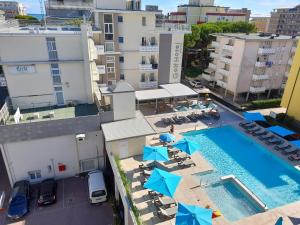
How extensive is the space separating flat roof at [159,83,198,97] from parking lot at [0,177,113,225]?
1906cm

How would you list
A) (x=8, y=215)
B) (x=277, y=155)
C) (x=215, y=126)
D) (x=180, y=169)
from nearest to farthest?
(x=8, y=215), (x=180, y=169), (x=277, y=155), (x=215, y=126)

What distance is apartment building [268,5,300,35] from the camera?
100 m

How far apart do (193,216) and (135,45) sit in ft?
87.8

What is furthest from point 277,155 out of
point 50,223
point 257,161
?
point 50,223

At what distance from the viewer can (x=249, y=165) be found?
2312cm

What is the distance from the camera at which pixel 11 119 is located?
21.1 m

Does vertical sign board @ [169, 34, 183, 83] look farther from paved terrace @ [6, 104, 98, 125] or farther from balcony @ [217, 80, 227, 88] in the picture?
paved terrace @ [6, 104, 98, 125]

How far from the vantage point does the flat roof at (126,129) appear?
20266 millimetres

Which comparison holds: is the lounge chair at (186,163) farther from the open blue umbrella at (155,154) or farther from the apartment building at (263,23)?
the apartment building at (263,23)

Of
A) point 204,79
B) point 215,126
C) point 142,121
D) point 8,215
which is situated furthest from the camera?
point 204,79

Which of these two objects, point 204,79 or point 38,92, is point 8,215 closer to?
point 38,92

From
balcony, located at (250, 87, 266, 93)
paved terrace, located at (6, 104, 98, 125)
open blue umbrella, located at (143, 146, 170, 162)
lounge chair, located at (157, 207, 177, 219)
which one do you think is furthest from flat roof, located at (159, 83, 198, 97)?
lounge chair, located at (157, 207, 177, 219)

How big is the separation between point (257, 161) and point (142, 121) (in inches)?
501

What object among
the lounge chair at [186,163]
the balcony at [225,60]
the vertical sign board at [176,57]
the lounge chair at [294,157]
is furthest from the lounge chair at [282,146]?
the balcony at [225,60]
